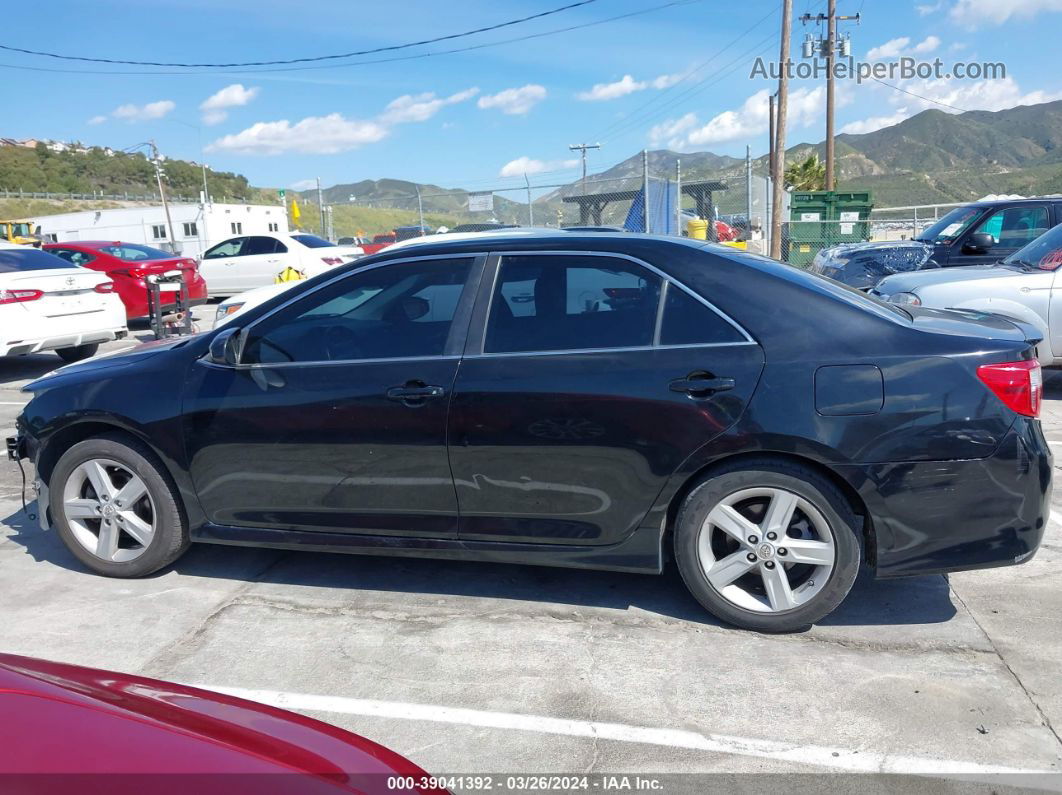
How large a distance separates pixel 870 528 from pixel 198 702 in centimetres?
277

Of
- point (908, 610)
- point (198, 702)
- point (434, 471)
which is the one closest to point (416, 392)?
point (434, 471)

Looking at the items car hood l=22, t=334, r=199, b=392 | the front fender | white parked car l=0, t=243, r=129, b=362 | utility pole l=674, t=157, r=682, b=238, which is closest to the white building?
utility pole l=674, t=157, r=682, b=238

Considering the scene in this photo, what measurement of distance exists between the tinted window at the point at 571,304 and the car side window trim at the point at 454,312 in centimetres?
12

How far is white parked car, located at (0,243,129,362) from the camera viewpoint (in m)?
10.2

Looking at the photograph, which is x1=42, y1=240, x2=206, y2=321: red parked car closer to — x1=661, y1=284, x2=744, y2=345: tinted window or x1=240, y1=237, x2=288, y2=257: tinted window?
x1=240, y1=237, x2=288, y2=257: tinted window

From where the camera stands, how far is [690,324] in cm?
394

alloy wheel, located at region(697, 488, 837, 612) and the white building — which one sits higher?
the white building

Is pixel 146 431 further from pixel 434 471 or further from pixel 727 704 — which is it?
pixel 727 704

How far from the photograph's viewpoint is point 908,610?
420 cm

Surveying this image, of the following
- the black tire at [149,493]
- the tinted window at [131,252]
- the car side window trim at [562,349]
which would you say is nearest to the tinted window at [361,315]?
the car side window trim at [562,349]

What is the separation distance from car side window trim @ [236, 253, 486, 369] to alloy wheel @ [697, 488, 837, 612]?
1.36 meters

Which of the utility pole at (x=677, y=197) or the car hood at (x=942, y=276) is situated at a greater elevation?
the utility pole at (x=677, y=197)

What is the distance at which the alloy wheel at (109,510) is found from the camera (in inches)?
183

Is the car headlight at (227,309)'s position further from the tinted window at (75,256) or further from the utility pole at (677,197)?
the utility pole at (677,197)
